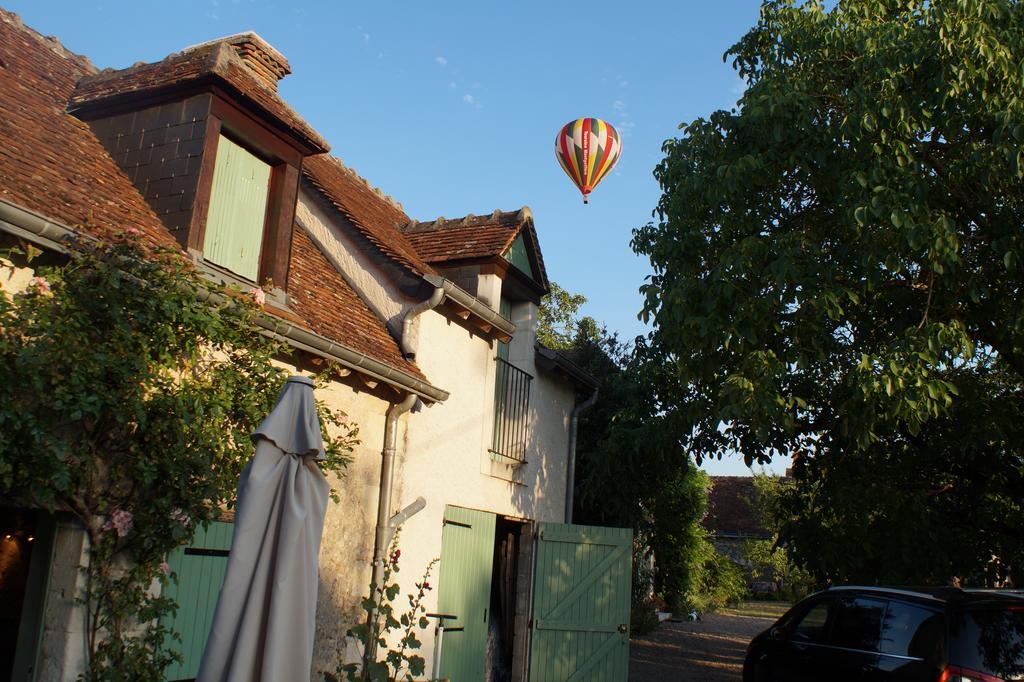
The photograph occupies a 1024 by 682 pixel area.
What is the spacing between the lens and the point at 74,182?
638 cm

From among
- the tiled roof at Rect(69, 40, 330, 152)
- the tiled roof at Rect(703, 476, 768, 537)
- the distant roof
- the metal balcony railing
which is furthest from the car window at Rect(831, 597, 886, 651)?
the tiled roof at Rect(703, 476, 768, 537)

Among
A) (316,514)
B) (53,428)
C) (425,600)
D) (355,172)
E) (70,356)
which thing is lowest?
(425,600)

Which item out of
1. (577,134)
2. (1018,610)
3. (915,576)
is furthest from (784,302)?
(577,134)

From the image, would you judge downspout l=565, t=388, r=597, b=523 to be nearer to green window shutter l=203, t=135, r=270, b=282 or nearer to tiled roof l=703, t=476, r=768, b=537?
green window shutter l=203, t=135, r=270, b=282

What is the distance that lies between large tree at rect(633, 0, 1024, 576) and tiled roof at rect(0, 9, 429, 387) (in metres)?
3.25

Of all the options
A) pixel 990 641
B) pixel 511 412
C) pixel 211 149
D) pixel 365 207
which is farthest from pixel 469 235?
pixel 990 641

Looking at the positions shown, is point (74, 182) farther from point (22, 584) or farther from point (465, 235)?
point (465, 235)

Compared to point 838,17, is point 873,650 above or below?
below

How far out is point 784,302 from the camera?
8.52 metres

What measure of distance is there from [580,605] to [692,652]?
305 inches

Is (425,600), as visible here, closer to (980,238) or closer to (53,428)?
(53,428)

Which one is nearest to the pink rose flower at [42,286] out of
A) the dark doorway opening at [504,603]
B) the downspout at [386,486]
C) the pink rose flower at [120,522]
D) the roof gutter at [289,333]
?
the roof gutter at [289,333]

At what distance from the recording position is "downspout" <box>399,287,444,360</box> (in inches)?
348

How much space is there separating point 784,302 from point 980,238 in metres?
2.11
